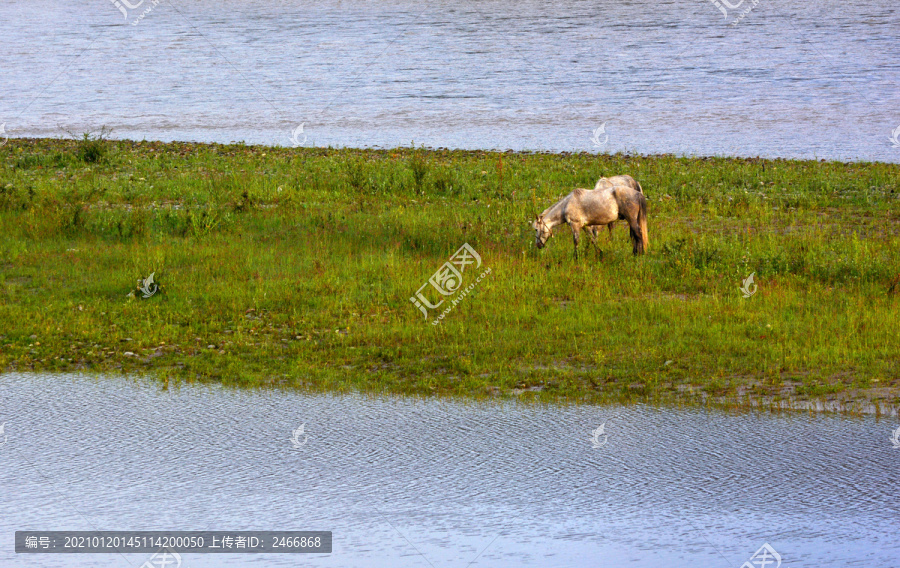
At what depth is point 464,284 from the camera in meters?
16.9

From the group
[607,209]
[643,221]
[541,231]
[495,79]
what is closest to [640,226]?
[643,221]

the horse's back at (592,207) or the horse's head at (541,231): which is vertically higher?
the horse's back at (592,207)

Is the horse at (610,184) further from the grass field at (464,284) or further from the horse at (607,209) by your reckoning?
the grass field at (464,284)

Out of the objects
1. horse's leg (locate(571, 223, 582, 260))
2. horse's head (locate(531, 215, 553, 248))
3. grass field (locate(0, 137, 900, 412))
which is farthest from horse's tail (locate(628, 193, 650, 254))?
horse's head (locate(531, 215, 553, 248))

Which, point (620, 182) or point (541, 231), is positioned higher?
A: point (620, 182)

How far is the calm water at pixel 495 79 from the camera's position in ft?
137

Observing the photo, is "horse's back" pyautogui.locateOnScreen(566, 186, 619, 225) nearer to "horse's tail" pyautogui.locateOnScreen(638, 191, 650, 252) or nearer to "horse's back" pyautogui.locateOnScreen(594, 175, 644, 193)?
"horse's tail" pyautogui.locateOnScreen(638, 191, 650, 252)

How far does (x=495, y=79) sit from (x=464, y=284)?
51.1 meters

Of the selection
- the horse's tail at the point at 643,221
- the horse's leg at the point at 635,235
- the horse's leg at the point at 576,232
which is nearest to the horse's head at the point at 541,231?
the horse's leg at the point at 576,232

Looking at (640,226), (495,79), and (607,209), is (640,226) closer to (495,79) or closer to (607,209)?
(607,209)

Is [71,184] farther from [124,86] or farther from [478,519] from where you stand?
[124,86]

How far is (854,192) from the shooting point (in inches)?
930

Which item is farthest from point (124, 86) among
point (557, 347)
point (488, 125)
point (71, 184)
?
point (557, 347)

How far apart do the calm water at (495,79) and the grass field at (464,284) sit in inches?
482
